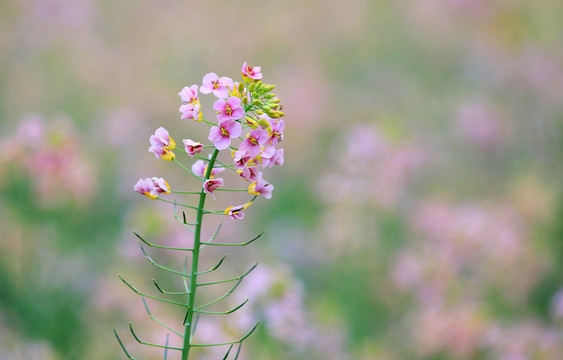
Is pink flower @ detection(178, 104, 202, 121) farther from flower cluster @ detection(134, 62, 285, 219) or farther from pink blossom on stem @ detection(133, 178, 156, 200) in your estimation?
pink blossom on stem @ detection(133, 178, 156, 200)

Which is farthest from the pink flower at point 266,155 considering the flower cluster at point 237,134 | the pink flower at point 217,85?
the pink flower at point 217,85

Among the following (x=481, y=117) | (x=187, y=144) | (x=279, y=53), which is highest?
(x=279, y=53)

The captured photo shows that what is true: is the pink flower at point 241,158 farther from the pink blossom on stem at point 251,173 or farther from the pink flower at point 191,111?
the pink flower at point 191,111

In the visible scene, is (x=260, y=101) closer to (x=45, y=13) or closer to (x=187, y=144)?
(x=187, y=144)

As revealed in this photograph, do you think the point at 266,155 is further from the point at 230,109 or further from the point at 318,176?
the point at 318,176

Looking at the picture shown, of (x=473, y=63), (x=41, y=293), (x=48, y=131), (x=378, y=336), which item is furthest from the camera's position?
(x=473, y=63)

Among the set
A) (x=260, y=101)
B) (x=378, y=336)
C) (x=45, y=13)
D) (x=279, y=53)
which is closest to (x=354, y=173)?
(x=378, y=336)

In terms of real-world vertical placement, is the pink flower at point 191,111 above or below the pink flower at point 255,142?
above
